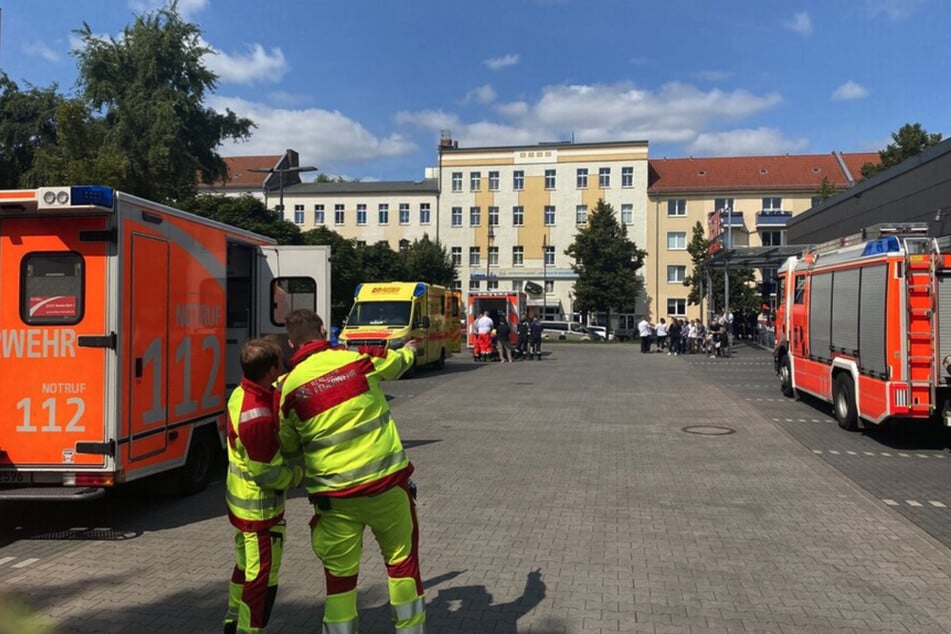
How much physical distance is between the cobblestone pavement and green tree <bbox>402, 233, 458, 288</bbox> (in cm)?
4386

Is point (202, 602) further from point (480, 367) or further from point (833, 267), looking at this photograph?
point (480, 367)

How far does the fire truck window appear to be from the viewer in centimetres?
1381

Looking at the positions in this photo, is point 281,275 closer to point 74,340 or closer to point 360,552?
point 74,340

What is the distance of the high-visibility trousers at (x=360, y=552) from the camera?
3307 mm

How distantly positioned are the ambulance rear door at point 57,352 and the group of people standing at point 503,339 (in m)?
20.7

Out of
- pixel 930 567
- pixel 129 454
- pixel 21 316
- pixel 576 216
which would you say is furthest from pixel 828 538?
pixel 576 216

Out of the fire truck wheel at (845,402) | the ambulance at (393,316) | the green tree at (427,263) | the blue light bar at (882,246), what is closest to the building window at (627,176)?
the green tree at (427,263)

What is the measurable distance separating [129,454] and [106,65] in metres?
39.8

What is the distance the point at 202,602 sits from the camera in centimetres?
469

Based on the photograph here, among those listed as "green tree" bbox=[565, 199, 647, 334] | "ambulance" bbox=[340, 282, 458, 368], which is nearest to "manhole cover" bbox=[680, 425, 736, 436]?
"ambulance" bbox=[340, 282, 458, 368]

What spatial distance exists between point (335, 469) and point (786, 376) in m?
14.2

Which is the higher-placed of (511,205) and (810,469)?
(511,205)

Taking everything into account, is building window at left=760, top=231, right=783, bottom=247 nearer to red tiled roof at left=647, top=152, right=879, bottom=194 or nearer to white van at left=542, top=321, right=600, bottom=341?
red tiled roof at left=647, top=152, right=879, bottom=194

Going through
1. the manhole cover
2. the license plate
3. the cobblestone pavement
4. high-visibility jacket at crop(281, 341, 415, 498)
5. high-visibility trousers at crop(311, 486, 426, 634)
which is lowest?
the manhole cover
